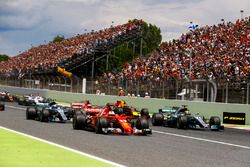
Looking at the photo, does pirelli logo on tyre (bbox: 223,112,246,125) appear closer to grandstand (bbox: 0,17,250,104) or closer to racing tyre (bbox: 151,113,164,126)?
grandstand (bbox: 0,17,250,104)

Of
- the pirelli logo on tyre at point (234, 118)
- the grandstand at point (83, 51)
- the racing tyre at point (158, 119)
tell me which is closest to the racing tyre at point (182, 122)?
the racing tyre at point (158, 119)

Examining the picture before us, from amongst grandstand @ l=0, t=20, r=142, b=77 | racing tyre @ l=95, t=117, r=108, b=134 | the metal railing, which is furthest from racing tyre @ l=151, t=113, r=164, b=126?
grandstand @ l=0, t=20, r=142, b=77

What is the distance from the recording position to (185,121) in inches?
760

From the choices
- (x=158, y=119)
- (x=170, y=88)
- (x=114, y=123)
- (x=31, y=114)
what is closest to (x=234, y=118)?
(x=158, y=119)

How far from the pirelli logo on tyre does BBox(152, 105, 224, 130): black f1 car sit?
13.5ft

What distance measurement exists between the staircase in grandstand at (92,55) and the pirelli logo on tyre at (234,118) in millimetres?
28892

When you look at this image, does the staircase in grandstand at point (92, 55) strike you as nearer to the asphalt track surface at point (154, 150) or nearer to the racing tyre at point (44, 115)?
the racing tyre at point (44, 115)

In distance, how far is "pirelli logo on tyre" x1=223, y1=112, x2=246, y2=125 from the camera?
23922 millimetres

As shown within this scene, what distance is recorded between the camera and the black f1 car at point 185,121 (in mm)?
19266

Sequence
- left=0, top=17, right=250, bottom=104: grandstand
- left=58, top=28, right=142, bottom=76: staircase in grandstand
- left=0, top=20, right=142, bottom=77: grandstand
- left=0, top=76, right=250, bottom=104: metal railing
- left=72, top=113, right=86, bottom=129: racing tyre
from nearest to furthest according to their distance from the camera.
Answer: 1. left=72, top=113, right=86, bottom=129: racing tyre
2. left=0, top=76, right=250, bottom=104: metal railing
3. left=0, top=17, right=250, bottom=104: grandstand
4. left=0, top=20, right=142, bottom=77: grandstand
5. left=58, top=28, right=142, bottom=76: staircase in grandstand

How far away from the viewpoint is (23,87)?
164 ft

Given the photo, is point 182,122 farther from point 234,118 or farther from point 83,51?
point 83,51

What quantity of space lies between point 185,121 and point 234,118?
5.62 m

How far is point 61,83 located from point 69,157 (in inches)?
1343
